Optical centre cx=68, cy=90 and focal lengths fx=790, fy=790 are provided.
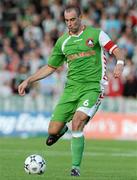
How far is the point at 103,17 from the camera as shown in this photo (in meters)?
27.8

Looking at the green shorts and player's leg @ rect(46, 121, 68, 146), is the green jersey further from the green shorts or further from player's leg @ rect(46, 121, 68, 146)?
player's leg @ rect(46, 121, 68, 146)

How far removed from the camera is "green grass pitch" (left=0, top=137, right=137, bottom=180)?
11.7m

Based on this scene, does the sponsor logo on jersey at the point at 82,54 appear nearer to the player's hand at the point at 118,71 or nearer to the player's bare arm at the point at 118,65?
the player's bare arm at the point at 118,65

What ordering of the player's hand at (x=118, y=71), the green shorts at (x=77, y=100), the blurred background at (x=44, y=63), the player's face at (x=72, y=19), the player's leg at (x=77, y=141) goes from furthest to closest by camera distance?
the blurred background at (x=44, y=63), the green shorts at (x=77, y=100), the player's face at (x=72, y=19), the player's leg at (x=77, y=141), the player's hand at (x=118, y=71)

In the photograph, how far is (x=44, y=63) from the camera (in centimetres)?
2578

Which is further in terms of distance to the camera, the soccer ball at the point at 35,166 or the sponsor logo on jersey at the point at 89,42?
the sponsor logo on jersey at the point at 89,42

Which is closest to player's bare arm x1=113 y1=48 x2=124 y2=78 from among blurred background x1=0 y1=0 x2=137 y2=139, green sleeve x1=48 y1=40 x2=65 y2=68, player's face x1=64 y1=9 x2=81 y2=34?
player's face x1=64 y1=9 x2=81 y2=34

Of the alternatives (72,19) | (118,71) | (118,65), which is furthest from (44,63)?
(118,71)

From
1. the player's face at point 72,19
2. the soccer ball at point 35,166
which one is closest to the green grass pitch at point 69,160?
the soccer ball at point 35,166

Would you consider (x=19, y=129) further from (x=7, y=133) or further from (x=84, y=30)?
(x=84, y=30)

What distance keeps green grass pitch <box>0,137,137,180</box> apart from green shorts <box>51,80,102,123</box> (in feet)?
2.95

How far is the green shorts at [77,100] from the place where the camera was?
11703mm

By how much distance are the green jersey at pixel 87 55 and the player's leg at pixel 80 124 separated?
0.98ft

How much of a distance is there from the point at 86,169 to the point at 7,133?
10.9 meters
